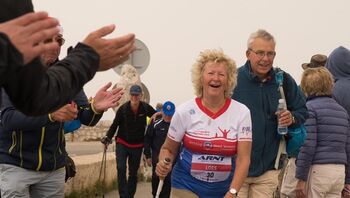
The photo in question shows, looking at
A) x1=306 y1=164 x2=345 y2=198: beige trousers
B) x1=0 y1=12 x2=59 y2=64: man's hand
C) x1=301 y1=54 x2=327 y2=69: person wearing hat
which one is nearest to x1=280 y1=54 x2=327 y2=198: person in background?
x1=306 y1=164 x2=345 y2=198: beige trousers

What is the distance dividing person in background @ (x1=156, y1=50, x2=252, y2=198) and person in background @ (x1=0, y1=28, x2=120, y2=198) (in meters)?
0.70

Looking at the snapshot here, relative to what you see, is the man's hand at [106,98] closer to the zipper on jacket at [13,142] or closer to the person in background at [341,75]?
the zipper on jacket at [13,142]

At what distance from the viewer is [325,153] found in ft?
19.4

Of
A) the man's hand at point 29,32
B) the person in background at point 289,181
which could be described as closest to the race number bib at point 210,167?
the person in background at point 289,181

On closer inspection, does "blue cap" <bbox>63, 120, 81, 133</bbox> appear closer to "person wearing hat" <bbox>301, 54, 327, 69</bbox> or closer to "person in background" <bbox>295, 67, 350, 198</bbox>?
"person in background" <bbox>295, 67, 350, 198</bbox>

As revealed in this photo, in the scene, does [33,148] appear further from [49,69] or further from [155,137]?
[155,137]

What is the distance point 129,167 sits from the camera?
1084 cm

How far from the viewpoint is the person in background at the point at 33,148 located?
4.30 metres

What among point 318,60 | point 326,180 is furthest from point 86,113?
point 318,60

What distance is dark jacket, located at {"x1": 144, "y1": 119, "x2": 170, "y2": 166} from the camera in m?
10.4

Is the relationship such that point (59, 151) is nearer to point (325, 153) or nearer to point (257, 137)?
point (257, 137)

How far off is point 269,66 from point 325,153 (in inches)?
49.1

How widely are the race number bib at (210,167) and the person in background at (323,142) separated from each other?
1.53 m

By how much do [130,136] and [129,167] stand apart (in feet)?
1.85
